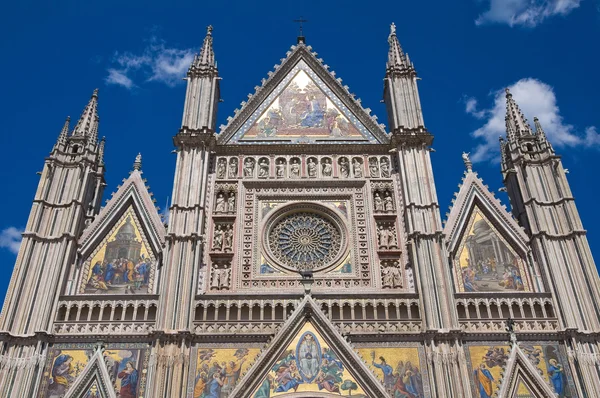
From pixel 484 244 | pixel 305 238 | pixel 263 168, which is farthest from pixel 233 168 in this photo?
pixel 484 244

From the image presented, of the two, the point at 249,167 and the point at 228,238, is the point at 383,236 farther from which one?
the point at 249,167

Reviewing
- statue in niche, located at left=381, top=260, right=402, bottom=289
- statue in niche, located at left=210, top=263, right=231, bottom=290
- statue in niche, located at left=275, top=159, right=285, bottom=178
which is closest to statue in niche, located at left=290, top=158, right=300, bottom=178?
statue in niche, located at left=275, top=159, right=285, bottom=178

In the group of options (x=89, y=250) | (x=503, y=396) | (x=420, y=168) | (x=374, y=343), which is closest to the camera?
(x=503, y=396)

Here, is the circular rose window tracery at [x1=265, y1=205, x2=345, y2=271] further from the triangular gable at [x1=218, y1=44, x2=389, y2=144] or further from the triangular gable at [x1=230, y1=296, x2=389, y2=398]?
the triangular gable at [x1=218, y1=44, x2=389, y2=144]

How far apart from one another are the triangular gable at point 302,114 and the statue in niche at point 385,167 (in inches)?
33.7

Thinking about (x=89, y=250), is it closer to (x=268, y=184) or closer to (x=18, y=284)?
(x=18, y=284)

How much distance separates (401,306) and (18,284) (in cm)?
1062

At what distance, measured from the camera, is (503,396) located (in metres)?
15.5

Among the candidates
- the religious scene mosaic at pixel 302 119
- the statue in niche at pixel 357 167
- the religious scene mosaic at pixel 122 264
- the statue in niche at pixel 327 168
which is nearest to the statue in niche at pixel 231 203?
the religious scene mosaic at pixel 302 119

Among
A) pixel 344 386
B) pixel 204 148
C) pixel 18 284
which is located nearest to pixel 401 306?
pixel 344 386

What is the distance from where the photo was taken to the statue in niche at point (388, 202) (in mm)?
19688

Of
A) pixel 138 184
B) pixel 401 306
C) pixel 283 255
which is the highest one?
pixel 138 184

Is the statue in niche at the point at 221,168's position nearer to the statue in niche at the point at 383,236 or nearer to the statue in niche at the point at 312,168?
the statue in niche at the point at 312,168

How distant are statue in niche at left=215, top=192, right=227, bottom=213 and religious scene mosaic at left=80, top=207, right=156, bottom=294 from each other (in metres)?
2.49
